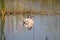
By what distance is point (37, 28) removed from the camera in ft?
3.97

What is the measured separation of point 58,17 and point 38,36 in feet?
0.67

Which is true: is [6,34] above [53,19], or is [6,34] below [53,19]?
below

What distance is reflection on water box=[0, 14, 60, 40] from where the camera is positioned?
1203 millimetres

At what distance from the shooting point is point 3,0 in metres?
1.16

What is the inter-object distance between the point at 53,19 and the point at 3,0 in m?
0.39

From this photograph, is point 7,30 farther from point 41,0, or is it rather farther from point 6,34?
point 41,0

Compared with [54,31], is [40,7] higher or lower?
higher

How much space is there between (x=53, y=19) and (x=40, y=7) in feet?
Answer: 0.43

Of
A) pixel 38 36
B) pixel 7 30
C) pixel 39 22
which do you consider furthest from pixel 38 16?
pixel 7 30

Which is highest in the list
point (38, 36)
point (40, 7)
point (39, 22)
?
point (40, 7)

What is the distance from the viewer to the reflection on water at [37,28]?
120 centimetres

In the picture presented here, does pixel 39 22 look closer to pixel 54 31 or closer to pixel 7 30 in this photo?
pixel 54 31

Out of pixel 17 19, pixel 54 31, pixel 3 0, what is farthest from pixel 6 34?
pixel 54 31

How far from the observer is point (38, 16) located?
1209 millimetres
